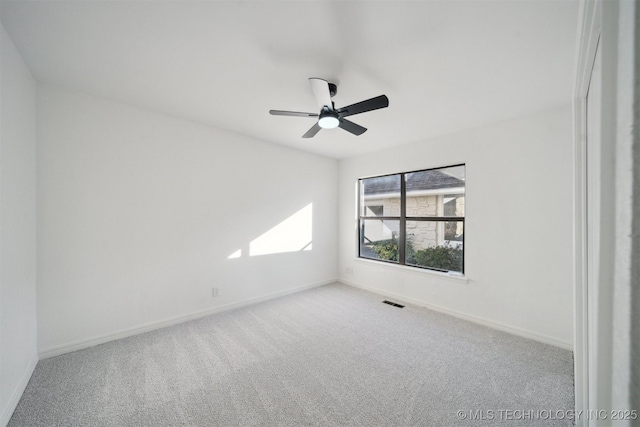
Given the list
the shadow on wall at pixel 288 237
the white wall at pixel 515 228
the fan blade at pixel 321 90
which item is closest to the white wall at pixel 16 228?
the shadow on wall at pixel 288 237

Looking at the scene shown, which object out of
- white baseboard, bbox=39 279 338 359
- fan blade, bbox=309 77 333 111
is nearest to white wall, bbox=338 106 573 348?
fan blade, bbox=309 77 333 111

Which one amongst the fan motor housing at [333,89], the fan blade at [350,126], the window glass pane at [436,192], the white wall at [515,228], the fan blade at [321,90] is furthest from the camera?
the window glass pane at [436,192]

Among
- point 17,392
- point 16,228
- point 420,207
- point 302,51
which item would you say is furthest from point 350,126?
point 17,392

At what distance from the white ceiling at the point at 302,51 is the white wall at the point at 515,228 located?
372 millimetres

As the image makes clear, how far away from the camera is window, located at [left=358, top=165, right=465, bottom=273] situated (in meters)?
3.43

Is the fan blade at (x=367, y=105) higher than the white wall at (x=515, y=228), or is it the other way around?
the fan blade at (x=367, y=105)

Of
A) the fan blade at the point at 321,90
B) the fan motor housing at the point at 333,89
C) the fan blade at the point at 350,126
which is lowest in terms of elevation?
the fan blade at the point at 350,126

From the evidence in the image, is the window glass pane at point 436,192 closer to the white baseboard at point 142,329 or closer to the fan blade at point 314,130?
the fan blade at point 314,130

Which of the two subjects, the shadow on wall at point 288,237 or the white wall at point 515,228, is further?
the shadow on wall at point 288,237

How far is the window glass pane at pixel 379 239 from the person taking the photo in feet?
13.6

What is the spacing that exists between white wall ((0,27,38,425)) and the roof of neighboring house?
13.6ft

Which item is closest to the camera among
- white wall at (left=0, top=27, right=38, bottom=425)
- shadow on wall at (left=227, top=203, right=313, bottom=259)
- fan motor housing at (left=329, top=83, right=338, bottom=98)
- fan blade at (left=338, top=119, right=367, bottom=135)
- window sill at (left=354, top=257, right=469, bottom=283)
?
white wall at (left=0, top=27, right=38, bottom=425)

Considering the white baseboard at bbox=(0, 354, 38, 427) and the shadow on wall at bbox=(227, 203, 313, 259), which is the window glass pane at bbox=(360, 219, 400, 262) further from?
the white baseboard at bbox=(0, 354, 38, 427)

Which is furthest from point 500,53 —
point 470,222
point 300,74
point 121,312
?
point 121,312
